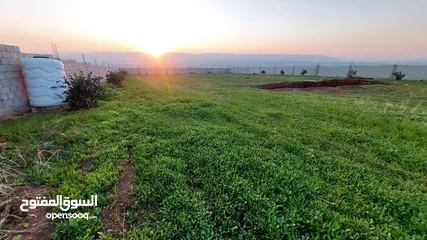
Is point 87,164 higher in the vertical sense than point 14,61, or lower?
lower

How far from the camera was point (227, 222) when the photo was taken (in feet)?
4.44

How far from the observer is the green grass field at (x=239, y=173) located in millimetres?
1318

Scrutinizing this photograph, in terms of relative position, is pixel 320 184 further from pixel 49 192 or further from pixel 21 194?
pixel 21 194

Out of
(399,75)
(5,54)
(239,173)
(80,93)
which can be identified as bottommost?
(239,173)

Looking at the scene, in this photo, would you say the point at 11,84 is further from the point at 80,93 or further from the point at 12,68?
the point at 80,93

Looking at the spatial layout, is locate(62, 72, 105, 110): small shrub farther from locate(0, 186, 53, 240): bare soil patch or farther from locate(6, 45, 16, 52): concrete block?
locate(0, 186, 53, 240): bare soil patch

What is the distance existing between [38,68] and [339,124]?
21.8ft

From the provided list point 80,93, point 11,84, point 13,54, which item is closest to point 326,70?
point 80,93

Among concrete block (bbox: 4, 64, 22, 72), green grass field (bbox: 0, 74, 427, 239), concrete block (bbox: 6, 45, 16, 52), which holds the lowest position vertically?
green grass field (bbox: 0, 74, 427, 239)

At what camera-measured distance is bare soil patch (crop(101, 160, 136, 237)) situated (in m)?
1.32

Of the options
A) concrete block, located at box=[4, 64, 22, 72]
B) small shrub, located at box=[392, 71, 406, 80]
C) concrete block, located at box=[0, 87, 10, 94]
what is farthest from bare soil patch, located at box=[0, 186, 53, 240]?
small shrub, located at box=[392, 71, 406, 80]

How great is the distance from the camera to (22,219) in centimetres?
136

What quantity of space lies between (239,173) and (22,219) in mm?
1871

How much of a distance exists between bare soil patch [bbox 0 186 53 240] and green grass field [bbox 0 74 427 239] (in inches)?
4.6
